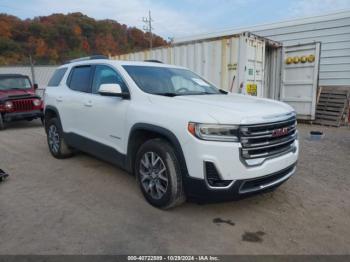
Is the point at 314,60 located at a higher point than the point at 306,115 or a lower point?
higher

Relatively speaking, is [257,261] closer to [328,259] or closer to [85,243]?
[328,259]

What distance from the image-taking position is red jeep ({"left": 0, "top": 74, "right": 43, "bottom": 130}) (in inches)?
368

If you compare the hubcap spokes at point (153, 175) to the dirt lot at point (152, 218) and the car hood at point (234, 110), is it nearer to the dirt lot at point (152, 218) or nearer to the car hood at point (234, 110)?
the dirt lot at point (152, 218)

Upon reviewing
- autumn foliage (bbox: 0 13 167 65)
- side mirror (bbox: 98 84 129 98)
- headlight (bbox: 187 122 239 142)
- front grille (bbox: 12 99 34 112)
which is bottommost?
front grille (bbox: 12 99 34 112)

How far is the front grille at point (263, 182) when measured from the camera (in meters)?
2.93

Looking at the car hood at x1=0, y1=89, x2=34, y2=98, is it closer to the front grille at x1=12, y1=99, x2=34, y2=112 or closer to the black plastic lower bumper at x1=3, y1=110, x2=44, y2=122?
the front grille at x1=12, y1=99, x2=34, y2=112

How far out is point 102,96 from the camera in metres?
4.18

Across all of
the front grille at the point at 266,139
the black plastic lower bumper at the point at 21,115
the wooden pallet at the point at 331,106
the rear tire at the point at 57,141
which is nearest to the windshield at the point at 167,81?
the front grille at the point at 266,139

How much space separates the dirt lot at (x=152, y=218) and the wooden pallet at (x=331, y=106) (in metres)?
5.63

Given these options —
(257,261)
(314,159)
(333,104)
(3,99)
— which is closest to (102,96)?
(257,261)

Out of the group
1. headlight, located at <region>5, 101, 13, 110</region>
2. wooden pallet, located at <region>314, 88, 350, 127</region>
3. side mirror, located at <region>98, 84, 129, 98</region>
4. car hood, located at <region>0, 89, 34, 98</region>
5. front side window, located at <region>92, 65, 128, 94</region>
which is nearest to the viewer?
side mirror, located at <region>98, 84, 129, 98</region>

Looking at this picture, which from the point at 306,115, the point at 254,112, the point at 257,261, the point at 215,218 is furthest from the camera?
the point at 306,115

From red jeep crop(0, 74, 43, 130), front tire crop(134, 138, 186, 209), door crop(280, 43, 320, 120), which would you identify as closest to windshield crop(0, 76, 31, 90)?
red jeep crop(0, 74, 43, 130)

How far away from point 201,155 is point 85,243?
1.41 metres
